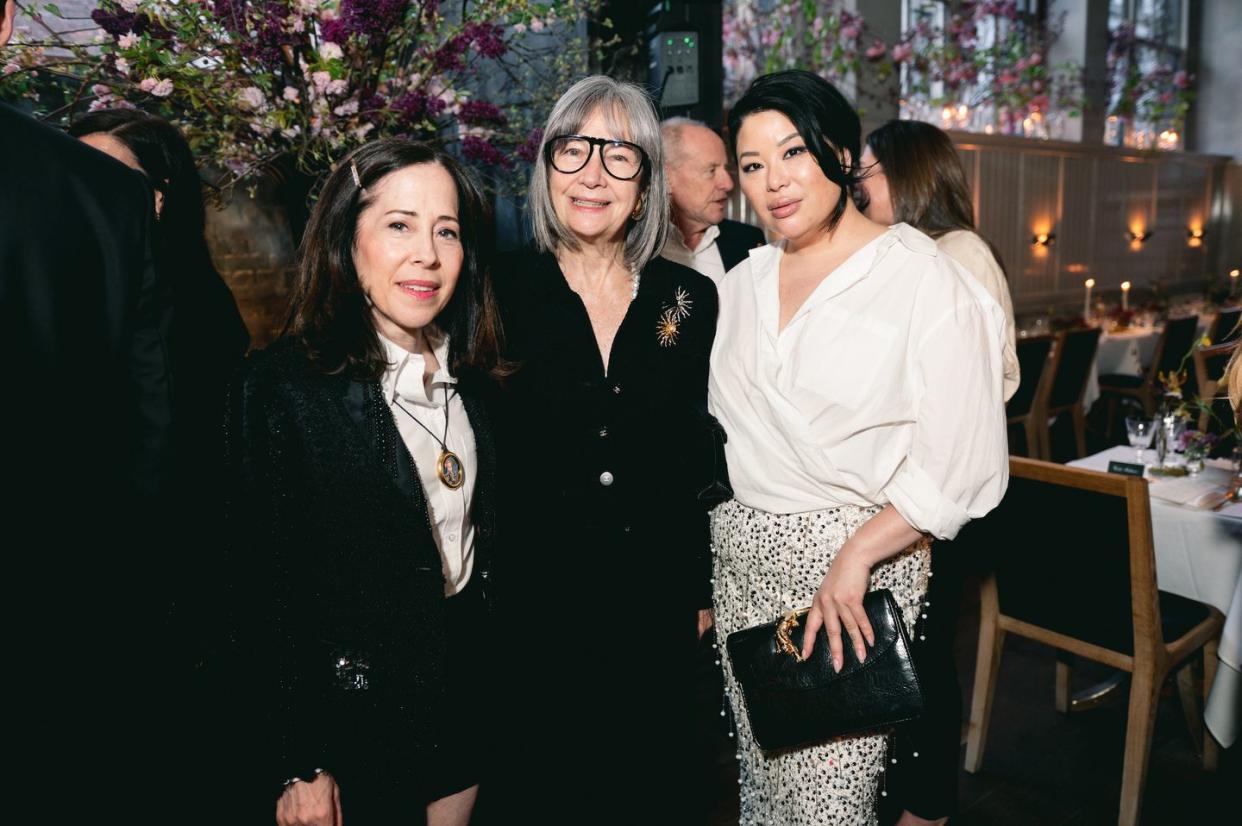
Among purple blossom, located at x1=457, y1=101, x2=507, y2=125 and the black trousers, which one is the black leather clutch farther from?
purple blossom, located at x1=457, y1=101, x2=507, y2=125

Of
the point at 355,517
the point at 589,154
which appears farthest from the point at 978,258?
the point at 355,517

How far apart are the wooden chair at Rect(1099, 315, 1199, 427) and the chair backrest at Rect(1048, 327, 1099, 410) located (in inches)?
26.4

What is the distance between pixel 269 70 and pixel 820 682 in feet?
6.31

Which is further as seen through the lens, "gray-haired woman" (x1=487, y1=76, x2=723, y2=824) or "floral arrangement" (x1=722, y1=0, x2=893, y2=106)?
"floral arrangement" (x1=722, y1=0, x2=893, y2=106)

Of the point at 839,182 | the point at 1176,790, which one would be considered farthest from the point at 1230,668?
the point at 839,182

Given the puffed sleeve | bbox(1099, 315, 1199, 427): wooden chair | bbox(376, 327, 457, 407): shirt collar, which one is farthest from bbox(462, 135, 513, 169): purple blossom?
bbox(1099, 315, 1199, 427): wooden chair

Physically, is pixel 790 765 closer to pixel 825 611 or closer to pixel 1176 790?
pixel 825 611

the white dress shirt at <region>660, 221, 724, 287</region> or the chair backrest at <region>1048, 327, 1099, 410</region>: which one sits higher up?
the white dress shirt at <region>660, 221, 724, 287</region>

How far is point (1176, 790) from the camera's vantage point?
7.93 ft

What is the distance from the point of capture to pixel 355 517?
51.8 inches

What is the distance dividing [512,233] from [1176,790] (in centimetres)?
303

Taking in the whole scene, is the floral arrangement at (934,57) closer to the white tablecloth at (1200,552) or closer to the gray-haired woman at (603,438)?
the white tablecloth at (1200,552)

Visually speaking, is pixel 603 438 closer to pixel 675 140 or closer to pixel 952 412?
pixel 952 412

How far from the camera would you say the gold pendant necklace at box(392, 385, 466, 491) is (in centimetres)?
147
